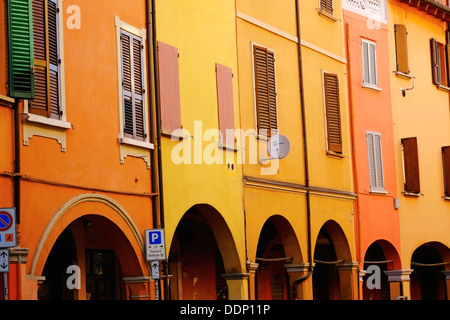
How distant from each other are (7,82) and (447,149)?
17.0m

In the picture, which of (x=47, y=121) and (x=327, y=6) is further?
(x=327, y=6)

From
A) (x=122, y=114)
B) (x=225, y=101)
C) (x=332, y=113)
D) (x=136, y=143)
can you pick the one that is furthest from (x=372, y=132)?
(x=122, y=114)

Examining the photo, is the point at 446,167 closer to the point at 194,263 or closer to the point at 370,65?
the point at 370,65

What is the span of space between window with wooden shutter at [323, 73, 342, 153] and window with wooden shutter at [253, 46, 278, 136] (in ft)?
7.97

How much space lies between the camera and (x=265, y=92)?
20.6m

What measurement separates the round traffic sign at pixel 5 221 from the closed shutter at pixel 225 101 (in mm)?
7686

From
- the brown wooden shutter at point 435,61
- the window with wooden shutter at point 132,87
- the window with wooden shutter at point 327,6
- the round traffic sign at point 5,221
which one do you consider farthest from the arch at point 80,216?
the brown wooden shutter at point 435,61

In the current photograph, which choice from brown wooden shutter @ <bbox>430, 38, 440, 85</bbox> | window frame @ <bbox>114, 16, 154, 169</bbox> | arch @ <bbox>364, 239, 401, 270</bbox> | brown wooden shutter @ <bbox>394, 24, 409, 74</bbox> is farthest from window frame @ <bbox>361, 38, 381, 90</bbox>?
window frame @ <bbox>114, 16, 154, 169</bbox>

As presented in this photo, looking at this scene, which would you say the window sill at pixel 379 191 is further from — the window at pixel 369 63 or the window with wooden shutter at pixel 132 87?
the window with wooden shutter at pixel 132 87

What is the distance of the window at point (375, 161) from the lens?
24.6 meters

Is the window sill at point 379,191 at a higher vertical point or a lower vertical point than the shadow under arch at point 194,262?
higher

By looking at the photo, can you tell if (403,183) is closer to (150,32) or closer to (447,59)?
(447,59)

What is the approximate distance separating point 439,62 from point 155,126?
1345cm

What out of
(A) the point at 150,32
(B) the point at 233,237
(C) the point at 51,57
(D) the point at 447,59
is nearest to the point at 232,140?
(B) the point at 233,237
